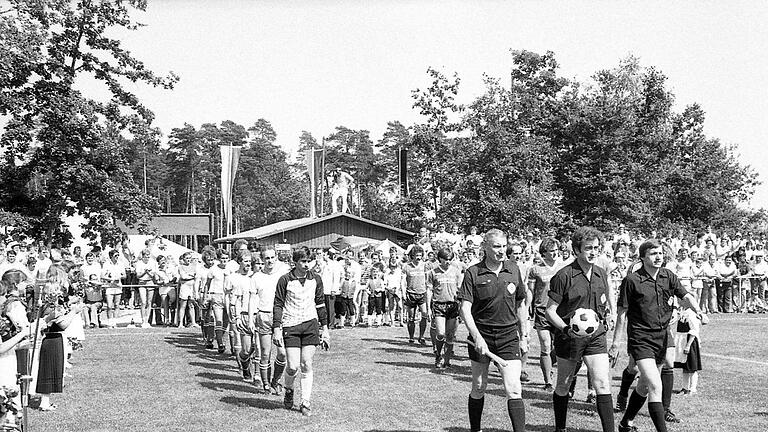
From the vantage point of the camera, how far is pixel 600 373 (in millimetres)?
7500

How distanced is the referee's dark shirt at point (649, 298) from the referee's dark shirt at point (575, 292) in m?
0.26

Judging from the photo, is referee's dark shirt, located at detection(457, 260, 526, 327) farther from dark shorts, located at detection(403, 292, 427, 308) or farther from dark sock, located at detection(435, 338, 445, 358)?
dark shorts, located at detection(403, 292, 427, 308)

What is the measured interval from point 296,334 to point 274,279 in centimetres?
131

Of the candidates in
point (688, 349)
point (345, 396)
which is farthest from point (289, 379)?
point (688, 349)

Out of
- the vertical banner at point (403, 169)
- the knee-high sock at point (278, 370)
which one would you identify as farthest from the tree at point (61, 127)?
the knee-high sock at point (278, 370)

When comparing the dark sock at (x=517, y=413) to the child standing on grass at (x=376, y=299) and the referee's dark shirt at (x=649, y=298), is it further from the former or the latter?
the child standing on grass at (x=376, y=299)

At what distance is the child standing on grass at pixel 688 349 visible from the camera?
32.2ft

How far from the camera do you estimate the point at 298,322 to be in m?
9.69

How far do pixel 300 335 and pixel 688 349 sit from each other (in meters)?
5.09

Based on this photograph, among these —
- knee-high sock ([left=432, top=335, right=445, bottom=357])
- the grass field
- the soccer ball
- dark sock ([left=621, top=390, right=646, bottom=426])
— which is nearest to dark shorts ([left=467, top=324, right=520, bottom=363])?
the soccer ball

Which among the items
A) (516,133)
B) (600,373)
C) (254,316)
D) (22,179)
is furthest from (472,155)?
(600,373)

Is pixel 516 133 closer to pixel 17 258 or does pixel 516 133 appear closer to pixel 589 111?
pixel 589 111

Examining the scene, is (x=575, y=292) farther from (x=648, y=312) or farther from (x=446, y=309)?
(x=446, y=309)

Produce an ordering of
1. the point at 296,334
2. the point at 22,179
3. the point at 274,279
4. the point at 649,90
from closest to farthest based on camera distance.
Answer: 1. the point at 296,334
2. the point at 274,279
3. the point at 22,179
4. the point at 649,90
